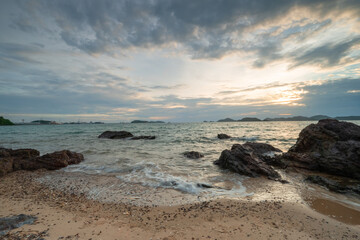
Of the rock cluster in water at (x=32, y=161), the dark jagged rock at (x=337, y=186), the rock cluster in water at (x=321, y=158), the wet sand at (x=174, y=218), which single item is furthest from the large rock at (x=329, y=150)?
the rock cluster in water at (x=32, y=161)

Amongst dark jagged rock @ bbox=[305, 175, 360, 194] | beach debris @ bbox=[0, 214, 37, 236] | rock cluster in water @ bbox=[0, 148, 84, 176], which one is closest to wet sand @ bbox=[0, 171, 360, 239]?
beach debris @ bbox=[0, 214, 37, 236]

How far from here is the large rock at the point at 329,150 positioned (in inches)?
332

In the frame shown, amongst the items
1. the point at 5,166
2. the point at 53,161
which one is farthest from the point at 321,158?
the point at 5,166

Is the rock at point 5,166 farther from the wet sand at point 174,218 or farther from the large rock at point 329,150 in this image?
the large rock at point 329,150

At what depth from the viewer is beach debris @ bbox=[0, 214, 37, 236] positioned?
142 inches

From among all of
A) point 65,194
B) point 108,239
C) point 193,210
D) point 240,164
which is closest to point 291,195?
point 240,164

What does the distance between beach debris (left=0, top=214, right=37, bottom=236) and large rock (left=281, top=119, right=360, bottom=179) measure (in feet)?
39.6

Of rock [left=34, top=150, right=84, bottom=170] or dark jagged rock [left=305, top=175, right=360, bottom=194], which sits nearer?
dark jagged rock [left=305, top=175, right=360, bottom=194]

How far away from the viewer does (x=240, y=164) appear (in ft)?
30.1

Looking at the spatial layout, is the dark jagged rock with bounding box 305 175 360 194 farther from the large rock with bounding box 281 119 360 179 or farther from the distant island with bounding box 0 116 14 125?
the distant island with bounding box 0 116 14 125

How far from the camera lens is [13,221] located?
153 inches

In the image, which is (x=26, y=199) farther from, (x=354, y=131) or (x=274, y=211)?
(x=354, y=131)

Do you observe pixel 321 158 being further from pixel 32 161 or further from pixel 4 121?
pixel 4 121

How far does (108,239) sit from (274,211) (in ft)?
14.3
